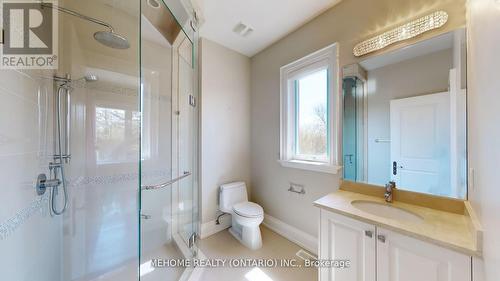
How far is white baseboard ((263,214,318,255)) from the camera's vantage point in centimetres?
190

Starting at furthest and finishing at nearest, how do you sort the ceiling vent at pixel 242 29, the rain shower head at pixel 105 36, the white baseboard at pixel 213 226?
the white baseboard at pixel 213 226 → the ceiling vent at pixel 242 29 → the rain shower head at pixel 105 36

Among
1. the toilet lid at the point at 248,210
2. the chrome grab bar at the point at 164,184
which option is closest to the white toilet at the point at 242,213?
the toilet lid at the point at 248,210

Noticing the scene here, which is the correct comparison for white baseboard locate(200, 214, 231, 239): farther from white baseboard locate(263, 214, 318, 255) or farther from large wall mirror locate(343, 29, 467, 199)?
large wall mirror locate(343, 29, 467, 199)

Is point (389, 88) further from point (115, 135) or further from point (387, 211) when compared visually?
point (115, 135)

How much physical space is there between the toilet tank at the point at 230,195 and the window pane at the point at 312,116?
2.99ft

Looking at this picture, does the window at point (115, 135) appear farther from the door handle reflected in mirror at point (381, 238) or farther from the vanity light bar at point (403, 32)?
the vanity light bar at point (403, 32)

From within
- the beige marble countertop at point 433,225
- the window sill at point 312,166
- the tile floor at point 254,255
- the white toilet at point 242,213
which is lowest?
the tile floor at point 254,255

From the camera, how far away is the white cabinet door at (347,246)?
1060 millimetres

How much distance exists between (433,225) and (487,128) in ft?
1.94

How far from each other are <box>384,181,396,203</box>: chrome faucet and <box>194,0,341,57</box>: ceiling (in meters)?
1.72

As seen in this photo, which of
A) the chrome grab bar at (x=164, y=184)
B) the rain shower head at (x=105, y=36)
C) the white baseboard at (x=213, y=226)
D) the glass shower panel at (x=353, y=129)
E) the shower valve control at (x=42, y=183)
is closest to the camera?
the shower valve control at (x=42, y=183)

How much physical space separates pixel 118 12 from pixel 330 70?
2.18m

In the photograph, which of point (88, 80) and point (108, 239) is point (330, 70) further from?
point (108, 239)

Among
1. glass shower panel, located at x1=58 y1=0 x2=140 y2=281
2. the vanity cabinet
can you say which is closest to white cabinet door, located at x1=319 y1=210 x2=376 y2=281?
the vanity cabinet
